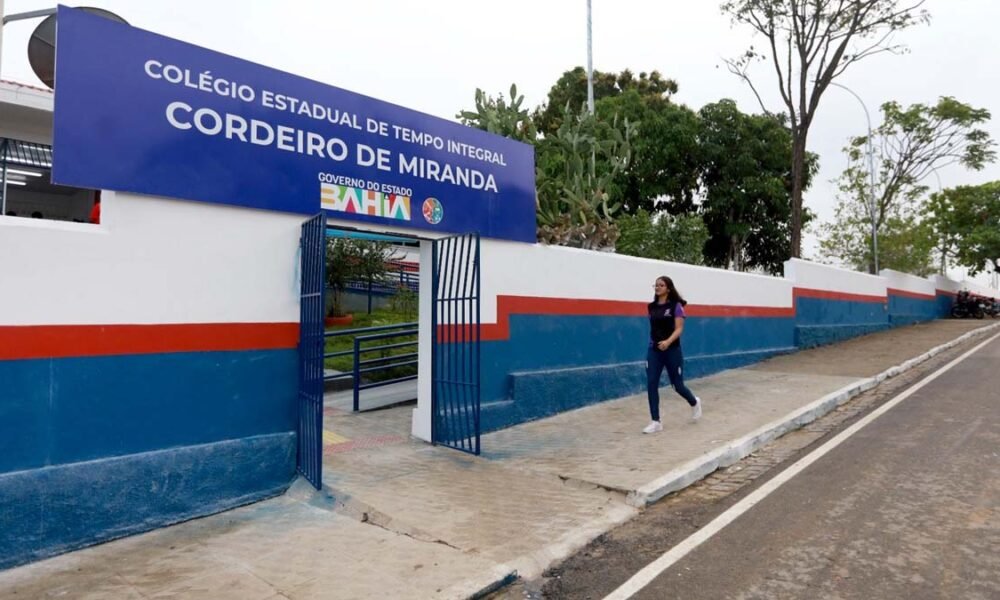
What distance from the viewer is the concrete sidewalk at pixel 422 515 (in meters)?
3.88

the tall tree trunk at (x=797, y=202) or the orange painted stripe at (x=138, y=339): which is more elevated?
the tall tree trunk at (x=797, y=202)

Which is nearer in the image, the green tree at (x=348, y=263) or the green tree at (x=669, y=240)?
the green tree at (x=669, y=240)

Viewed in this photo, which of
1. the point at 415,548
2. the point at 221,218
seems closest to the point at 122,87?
the point at 221,218

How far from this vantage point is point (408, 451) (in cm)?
692

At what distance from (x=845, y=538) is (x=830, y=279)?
1498 cm

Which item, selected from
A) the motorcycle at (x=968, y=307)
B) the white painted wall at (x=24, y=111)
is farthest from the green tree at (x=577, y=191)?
the motorcycle at (x=968, y=307)

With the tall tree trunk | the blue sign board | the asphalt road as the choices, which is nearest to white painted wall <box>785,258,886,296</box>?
the tall tree trunk

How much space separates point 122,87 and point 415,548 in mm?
4000

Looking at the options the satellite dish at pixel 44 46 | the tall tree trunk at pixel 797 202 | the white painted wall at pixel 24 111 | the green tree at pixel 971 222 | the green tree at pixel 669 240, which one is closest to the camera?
the satellite dish at pixel 44 46

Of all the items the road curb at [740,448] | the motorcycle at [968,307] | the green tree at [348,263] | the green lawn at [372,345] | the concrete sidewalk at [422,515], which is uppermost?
the green tree at [348,263]

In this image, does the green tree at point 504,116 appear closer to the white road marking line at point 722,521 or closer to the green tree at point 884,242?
the white road marking line at point 722,521

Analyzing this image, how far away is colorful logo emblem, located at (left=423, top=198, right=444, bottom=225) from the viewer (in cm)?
715

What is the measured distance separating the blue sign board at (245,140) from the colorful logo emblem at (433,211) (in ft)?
0.04

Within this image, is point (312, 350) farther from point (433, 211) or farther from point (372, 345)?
point (372, 345)
